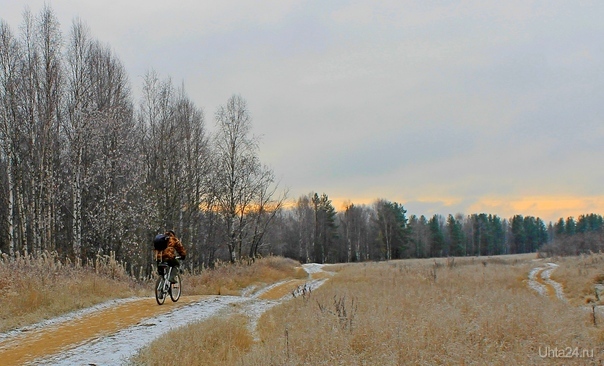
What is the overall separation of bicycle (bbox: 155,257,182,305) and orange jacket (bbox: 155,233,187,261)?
7.7 inches

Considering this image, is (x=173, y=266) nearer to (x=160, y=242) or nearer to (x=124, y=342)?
(x=160, y=242)

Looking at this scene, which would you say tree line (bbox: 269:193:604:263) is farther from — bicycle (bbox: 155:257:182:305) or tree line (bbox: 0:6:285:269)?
bicycle (bbox: 155:257:182:305)

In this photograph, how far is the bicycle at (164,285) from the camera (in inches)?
436

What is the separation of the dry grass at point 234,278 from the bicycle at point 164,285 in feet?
14.4

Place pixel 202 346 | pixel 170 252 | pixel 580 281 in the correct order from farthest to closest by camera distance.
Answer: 1. pixel 580 281
2. pixel 170 252
3. pixel 202 346

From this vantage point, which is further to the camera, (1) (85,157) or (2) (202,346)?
(1) (85,157)

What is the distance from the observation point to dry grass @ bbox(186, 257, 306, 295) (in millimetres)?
17625

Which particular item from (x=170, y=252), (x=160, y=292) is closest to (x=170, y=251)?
(x=170, y=252)

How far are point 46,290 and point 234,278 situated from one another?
1098cm

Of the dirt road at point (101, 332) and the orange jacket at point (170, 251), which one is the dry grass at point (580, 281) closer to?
the dirt road at point (101, 332)

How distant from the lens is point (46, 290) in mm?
10680

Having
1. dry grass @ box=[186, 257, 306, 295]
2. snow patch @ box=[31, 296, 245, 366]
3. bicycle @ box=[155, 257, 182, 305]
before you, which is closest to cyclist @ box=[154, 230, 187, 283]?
bicycle @ box=[155, 257, 182, 305]

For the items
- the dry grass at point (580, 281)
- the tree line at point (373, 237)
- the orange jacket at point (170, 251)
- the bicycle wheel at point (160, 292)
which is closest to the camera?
the bicycle wheel at point (160, 292)

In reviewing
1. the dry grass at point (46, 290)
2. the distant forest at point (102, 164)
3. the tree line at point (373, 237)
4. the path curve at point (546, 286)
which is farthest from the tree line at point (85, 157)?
the tree line at point (373, 237)
